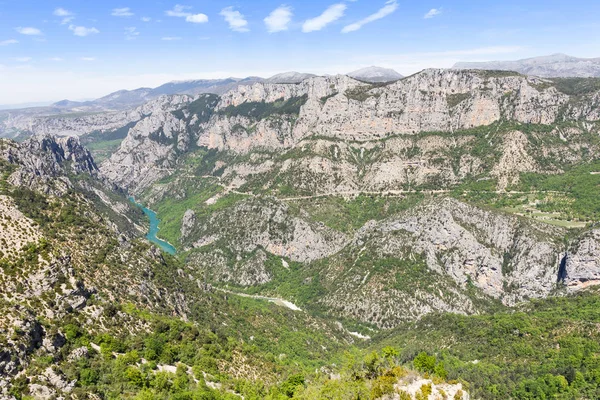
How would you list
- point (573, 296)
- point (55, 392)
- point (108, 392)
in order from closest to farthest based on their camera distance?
point (55, 392) → point (108, 392) → point (573, 296)

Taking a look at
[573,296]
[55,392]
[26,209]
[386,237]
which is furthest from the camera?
[386,237]

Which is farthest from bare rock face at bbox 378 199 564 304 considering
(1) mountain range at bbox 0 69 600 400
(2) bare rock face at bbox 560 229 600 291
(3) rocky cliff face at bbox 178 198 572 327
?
(2) bare rock face at bbox 560 229 600 291

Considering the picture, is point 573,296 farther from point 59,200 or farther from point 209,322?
point 59,200

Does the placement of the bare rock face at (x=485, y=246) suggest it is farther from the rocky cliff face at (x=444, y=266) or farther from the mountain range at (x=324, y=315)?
the mountain range at (x=324, y=315)

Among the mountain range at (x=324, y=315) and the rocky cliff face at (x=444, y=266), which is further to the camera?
the rocky cliff face at (x=444, y=266)

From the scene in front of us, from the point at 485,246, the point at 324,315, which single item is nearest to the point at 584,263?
the point at 485,246

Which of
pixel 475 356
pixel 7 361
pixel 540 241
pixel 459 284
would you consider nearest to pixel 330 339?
pixel 475 356

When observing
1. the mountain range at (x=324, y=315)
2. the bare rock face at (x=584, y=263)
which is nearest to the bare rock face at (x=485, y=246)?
the mountain range at (x=324, y=315)

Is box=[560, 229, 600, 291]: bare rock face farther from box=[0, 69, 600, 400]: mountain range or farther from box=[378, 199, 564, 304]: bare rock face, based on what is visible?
box=[378, 199, 564, 304]: bare rock face

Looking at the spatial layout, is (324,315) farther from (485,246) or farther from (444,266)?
(485,246)

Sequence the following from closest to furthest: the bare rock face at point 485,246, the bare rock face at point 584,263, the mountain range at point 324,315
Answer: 1. the mountain range at point 324,315
2. the bare rock face at point 584,263
3. the bare rock face at point 485,246

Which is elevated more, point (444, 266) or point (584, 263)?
point (584, 263)
